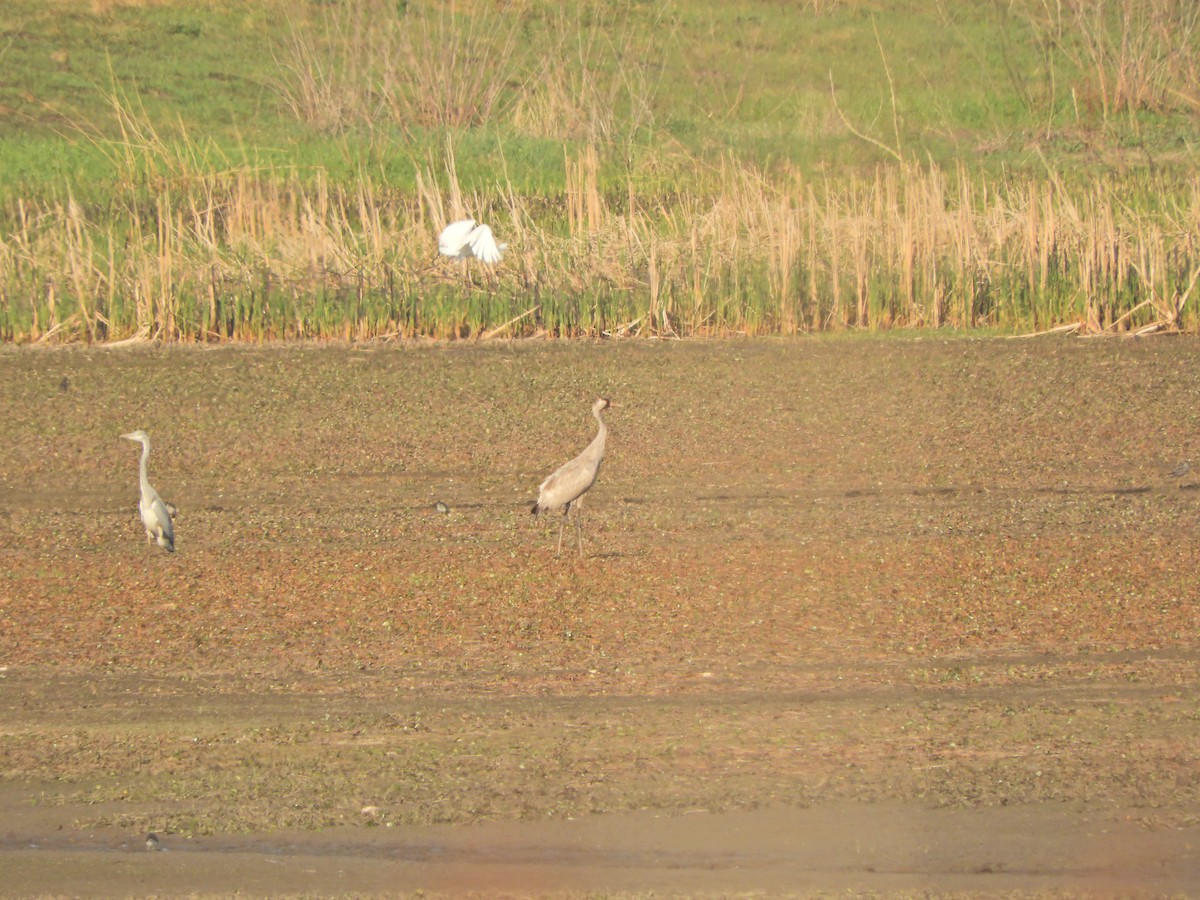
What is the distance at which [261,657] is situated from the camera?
666cm

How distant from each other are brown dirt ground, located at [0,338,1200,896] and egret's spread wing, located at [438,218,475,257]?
2522mm

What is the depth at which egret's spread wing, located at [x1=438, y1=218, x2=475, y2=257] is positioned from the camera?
1442cm

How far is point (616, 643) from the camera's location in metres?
6.73

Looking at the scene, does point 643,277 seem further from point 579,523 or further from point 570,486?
point 570,486

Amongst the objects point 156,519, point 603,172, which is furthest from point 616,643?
point 603,172

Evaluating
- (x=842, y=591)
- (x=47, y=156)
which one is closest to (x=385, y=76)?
(x=47, y=156)

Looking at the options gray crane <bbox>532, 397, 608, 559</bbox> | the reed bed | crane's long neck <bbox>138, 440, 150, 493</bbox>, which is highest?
the reed bed

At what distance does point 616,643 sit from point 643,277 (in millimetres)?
8366

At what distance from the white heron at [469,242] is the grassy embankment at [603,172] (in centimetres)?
26

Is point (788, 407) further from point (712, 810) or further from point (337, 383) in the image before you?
point (712, 810)

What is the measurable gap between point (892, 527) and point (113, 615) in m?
3.85

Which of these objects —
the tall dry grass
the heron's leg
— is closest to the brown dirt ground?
the heron's leg

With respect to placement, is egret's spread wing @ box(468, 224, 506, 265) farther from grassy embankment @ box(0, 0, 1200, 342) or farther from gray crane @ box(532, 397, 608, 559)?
gray crane @ box(532, 397, 608, 559)

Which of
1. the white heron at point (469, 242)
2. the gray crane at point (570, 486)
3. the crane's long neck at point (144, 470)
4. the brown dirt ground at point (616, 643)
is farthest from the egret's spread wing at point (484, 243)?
the gray crane at point (570, 486)
